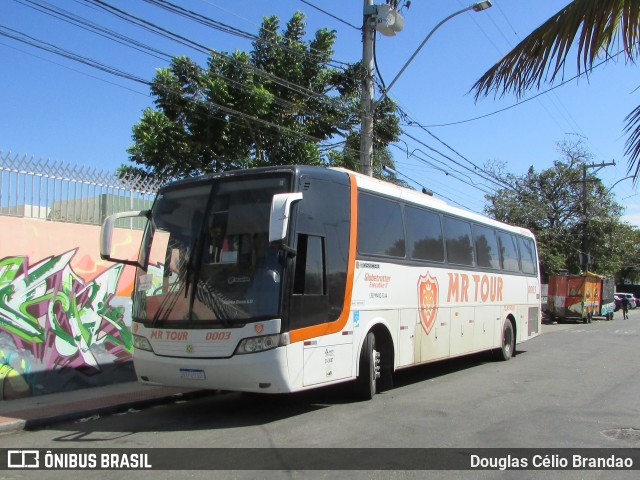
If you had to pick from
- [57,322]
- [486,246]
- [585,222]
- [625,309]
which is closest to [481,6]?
[486,246]

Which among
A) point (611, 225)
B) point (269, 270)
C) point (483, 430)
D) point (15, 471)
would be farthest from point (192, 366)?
point (611, 225)

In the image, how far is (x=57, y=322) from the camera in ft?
33.6

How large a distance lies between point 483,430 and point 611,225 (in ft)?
149

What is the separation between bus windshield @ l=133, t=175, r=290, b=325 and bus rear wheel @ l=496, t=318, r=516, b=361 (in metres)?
9.25

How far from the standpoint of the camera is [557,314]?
3584 centimetres

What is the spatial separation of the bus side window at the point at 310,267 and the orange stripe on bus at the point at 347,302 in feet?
1.58

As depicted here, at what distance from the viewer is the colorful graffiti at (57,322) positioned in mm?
9523

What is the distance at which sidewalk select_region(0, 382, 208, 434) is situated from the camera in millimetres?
7898

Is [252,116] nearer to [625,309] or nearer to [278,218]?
[278,218]

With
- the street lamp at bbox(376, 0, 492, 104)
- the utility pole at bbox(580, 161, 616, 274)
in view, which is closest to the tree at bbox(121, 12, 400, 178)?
the street lamp at bbox(376, 0, 492, 104)

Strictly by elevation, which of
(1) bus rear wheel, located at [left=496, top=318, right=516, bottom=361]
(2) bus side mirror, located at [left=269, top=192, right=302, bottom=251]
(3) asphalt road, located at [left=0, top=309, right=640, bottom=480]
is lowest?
(3) asphalt road, located at [left=0, top=309, right=640, bottom=480]

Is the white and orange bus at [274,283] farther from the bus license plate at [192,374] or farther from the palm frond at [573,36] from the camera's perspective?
the palm frond at [573,36]

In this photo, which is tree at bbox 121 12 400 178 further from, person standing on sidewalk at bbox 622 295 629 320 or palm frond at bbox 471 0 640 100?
person standing on sidewalk at bbox 622 295 629 320

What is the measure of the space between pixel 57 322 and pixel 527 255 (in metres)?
12.8
